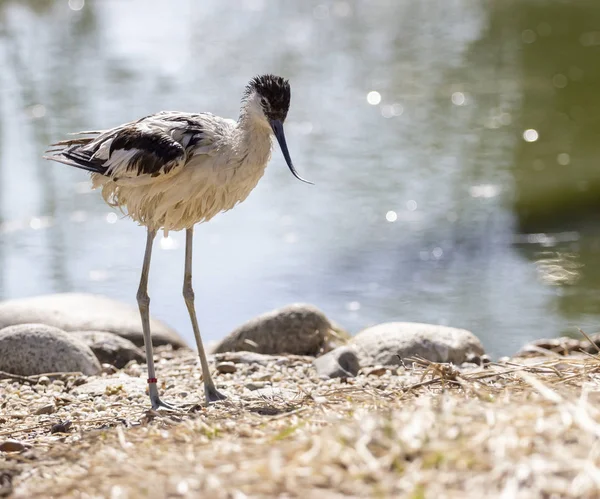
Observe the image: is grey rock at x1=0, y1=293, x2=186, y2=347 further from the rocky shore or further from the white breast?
the white breast

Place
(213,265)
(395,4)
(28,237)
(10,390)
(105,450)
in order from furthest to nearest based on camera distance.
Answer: (395,4) → (28,237) → (213,265) → (10,390) → (105,450)

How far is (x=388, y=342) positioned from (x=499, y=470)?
11.2 feet

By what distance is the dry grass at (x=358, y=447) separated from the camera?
3.09m

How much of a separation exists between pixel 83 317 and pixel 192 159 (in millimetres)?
2440

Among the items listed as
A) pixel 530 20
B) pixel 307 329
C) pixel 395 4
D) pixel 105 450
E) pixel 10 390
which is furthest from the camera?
pixel 395 4

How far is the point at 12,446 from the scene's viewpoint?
4.49 meters

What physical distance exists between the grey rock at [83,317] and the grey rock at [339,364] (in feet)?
5.17

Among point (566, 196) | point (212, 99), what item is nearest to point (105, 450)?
point (566, 196)

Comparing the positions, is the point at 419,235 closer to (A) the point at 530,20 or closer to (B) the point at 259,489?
(B) the point at 259,489

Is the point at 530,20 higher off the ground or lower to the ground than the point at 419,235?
higher

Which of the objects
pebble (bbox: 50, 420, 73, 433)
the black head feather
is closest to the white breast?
the black head feather

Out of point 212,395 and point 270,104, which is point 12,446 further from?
point 270,104

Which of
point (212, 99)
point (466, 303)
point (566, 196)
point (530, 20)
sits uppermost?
point (530, 20)

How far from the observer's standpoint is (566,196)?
10250mm
